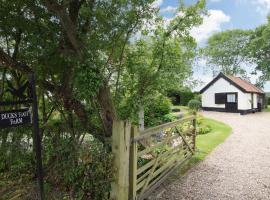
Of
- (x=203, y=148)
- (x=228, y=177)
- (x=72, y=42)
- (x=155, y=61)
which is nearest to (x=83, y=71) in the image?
(x=72, y=42)

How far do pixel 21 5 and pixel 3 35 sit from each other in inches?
39.5

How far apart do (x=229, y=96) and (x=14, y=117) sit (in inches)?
1116

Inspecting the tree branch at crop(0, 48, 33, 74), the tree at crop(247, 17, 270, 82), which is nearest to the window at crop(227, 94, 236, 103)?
the tree at crop(247, 17, 270, 82)

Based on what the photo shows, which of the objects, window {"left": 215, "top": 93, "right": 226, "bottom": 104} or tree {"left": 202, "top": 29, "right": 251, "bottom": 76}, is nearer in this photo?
window {"left": 215, "top": 93, "right": 226, "bottom": 104}

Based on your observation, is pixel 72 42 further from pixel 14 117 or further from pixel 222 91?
pixel 222 91

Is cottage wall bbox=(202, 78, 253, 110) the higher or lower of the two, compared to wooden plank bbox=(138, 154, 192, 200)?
higher

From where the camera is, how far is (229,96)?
98.6ft

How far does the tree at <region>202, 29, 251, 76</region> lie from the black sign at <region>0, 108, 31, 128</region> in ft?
127

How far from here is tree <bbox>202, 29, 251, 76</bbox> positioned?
41.3 m

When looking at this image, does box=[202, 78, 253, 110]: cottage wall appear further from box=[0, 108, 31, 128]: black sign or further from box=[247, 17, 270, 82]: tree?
box=[0, 108, 31, 128]: black sign

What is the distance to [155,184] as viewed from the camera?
6340 mm

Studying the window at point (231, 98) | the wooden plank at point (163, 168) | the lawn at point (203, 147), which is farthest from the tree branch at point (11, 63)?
the window at point (231, 98)

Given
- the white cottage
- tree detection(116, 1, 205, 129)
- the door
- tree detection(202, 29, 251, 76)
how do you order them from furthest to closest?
tree detection(202, 29, 251, 76) → the door → the white cottage → tree detection(116, 1, 205, 129)

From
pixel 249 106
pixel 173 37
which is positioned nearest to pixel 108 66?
pixel 173 37
